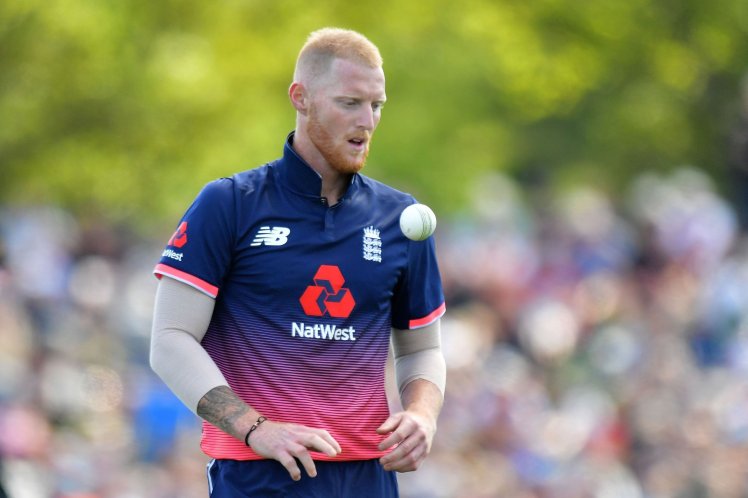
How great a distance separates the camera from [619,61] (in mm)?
21031

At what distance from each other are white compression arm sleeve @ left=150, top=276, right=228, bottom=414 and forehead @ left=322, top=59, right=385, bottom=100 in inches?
36.9

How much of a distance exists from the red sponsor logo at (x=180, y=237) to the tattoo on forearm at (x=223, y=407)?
22.2 inches

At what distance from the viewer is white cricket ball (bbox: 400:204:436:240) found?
628cm

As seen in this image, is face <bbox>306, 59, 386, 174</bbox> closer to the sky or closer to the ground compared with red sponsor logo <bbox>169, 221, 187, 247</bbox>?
closer to the sky

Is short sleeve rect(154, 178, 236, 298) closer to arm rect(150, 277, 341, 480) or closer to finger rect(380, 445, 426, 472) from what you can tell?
arm rect(150, 277, 341, 480)

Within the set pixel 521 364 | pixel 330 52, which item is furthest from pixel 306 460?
pixel 521 364

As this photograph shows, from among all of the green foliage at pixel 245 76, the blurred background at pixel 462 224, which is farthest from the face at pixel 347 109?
the green foliage at pixel 245 76

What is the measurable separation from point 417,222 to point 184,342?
1022 mm

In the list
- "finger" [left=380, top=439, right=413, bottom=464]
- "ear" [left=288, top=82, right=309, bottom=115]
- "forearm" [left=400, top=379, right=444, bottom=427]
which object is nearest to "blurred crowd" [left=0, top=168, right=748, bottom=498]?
"forearm" [left=400, top=379, right=444, bottom=427]

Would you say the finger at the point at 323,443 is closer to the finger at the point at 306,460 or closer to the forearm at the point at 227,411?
the finger at the point at 306,460

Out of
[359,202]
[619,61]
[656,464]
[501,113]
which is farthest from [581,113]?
[359,202]

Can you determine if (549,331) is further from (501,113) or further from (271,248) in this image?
(271,248)

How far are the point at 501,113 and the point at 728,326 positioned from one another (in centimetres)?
1162

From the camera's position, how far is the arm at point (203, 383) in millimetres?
5742
